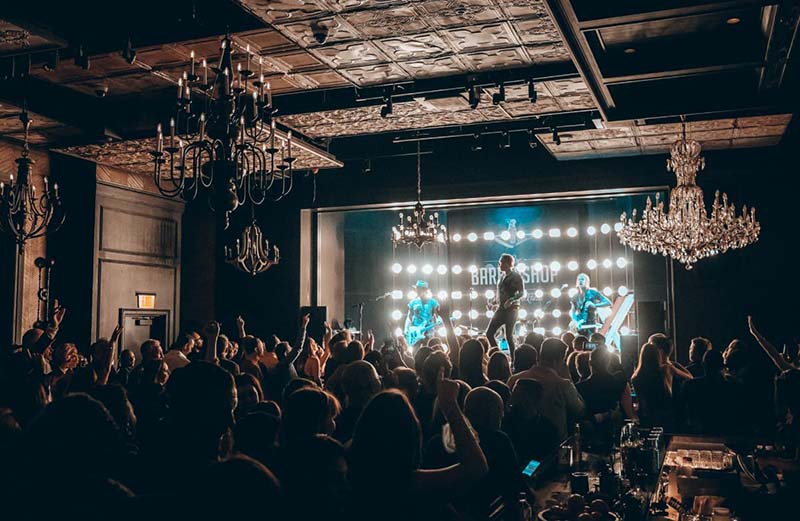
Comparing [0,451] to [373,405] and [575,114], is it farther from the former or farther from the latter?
[575,114]

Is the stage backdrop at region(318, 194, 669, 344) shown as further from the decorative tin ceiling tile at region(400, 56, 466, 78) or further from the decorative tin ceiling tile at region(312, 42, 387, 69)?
the decorative tin ceiling tile at region(312, 42, 387, 69)

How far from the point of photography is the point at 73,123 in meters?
8.37

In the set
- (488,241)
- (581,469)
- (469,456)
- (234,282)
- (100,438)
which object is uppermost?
(488,241)

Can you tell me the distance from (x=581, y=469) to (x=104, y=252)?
8847 mm

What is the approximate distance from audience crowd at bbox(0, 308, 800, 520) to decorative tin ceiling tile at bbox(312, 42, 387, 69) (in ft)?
8.70

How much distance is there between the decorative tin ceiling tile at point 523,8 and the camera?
550cm

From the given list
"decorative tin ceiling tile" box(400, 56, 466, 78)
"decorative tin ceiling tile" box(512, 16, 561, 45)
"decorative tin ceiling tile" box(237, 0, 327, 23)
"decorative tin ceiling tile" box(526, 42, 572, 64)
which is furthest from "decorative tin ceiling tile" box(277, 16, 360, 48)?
"decorative tin ceiling tile" box(526, 42, 572, 64)

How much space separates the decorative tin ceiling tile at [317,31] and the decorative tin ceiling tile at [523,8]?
1.28 metres

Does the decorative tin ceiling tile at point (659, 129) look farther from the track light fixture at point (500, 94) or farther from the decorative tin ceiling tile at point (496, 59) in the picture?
the decorative tin ceiling tile at point (496, 59)

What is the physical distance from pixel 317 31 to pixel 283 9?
1.79ft

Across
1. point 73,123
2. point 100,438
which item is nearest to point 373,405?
point 100,438

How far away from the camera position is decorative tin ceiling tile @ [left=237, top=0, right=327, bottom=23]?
5113 mm

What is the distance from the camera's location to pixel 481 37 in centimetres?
623

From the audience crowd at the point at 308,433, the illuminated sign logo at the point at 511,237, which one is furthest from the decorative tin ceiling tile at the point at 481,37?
the illuminated sign logo at the point at 511,237
